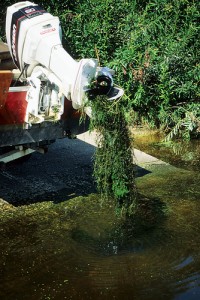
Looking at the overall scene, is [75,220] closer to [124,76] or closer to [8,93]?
[8,93]

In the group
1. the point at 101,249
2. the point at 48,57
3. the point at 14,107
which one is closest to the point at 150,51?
the point at 48,57

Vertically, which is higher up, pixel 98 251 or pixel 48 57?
pixel 48 57

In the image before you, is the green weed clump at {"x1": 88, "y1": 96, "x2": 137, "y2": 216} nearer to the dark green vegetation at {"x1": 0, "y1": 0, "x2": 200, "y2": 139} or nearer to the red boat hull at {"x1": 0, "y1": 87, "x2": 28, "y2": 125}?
the red boat hull at {"x1": 0, "y1": 87, "x2": 28, "y2": 125}

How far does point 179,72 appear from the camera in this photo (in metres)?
9.40

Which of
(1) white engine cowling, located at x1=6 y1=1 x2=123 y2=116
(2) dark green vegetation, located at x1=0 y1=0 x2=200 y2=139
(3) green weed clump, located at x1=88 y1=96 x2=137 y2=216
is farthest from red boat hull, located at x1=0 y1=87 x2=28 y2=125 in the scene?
(2) dark green vegetation, located at x1=0 y1=0 x2=200 y2=139

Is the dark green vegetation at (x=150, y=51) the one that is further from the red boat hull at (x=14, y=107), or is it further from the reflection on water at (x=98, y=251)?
the red boat hull at (x=14, y=107)

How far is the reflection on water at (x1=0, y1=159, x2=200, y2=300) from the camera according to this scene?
194 inches

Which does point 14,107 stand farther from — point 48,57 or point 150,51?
point 150,51

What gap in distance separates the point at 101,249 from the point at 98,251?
2.1 inches

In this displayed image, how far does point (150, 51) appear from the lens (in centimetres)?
920

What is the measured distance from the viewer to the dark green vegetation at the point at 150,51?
923cm

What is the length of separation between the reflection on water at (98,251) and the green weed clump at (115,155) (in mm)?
415

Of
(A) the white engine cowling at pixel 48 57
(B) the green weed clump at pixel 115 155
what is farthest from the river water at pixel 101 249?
(A) the white engine cowling at pixel 48 57

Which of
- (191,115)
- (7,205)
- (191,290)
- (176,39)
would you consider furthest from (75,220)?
(176,39)
